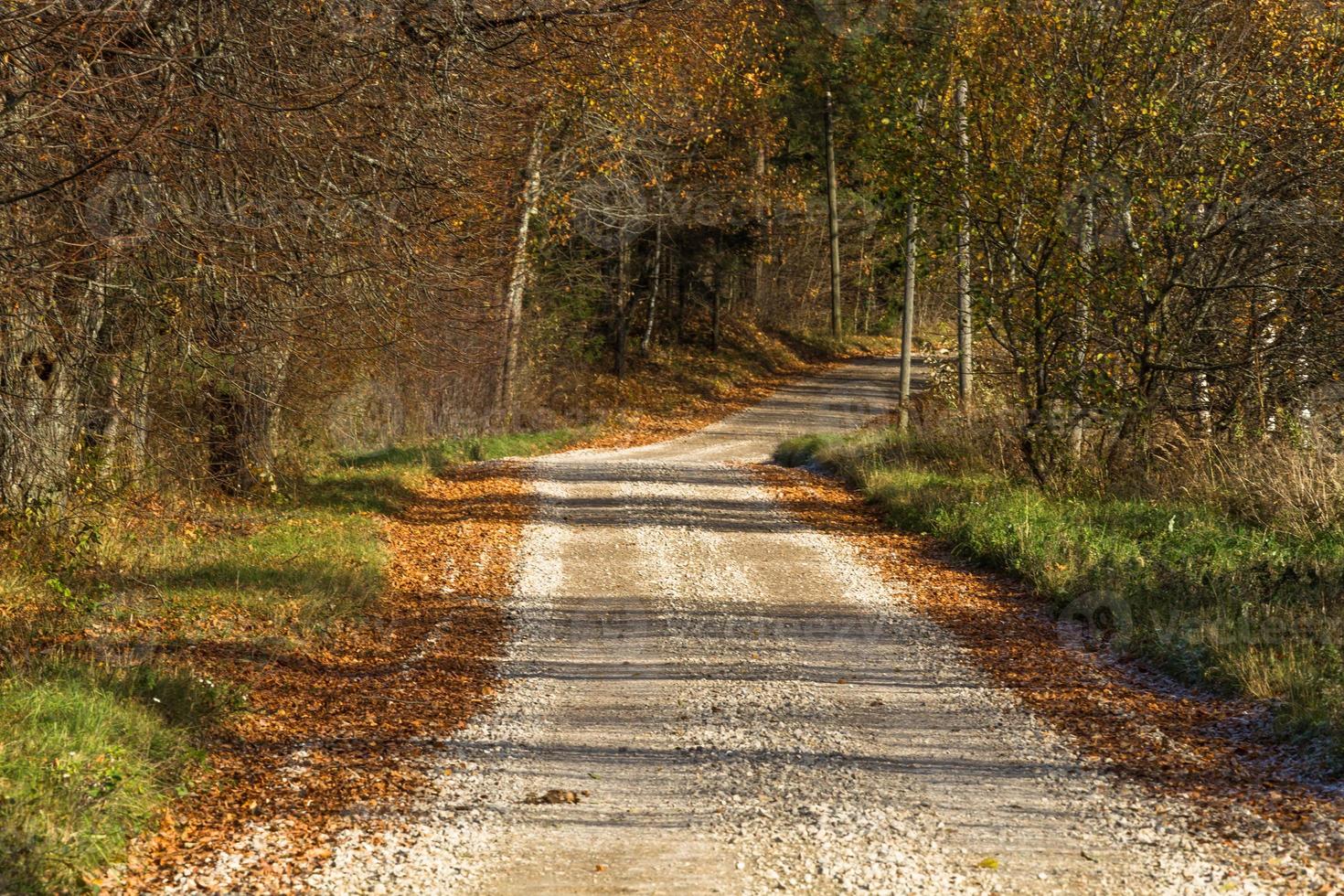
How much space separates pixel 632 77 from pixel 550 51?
21.7ft

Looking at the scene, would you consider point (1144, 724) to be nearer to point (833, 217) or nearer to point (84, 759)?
point (84, 759)

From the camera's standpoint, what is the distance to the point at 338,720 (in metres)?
6.84

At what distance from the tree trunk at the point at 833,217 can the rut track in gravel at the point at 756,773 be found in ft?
111

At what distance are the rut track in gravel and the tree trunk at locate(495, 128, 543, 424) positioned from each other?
11.8 m

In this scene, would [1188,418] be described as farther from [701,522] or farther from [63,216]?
[63,216]

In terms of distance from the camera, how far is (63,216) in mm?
7055

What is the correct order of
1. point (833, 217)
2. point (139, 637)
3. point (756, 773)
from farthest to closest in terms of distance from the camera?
point (833, 217), point (139, 637), point (756, 773)

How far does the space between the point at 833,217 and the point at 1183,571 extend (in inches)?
1434

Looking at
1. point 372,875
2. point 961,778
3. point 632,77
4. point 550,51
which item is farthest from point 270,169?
point 632,77

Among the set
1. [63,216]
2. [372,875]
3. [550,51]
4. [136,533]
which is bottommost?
[372,875]

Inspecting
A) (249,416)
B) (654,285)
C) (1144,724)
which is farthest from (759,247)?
(1144,724)

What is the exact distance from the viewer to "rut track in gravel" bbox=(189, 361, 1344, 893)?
4828 mm

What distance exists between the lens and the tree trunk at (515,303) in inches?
826

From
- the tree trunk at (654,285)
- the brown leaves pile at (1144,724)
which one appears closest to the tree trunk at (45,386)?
the brown leaves pile at (1144,724)
